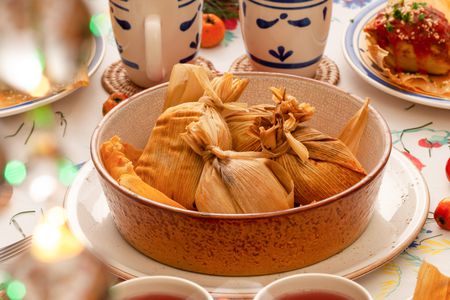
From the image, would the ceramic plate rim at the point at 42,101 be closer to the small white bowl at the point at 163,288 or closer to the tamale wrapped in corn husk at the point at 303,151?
the tamale wrapped in corn husk at the point at 303,151

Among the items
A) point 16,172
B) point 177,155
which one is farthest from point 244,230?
point 16,172

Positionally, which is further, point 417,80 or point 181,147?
point 417,80

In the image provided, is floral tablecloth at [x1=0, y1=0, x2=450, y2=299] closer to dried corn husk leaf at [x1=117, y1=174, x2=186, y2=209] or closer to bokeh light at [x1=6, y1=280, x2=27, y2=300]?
dried corn husk leaf at [x1=117, y1=174, x2=186, y2=209]

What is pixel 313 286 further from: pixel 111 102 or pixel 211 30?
pixel 211 30

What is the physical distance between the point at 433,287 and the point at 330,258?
0.34 ft

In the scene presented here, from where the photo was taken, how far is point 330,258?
0.59m

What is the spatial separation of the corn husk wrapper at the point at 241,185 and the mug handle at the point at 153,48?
0.97 feet

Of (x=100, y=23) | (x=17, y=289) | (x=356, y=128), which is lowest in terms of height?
(x=100, y=23)

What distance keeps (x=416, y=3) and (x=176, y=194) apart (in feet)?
1.62

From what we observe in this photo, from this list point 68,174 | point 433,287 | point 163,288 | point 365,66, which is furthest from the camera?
point 365,66

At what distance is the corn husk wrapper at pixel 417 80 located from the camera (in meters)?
0.87

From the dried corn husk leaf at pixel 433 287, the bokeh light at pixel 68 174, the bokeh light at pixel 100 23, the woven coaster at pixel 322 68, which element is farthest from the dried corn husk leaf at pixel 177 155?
the bokeh light at pixel 100 23

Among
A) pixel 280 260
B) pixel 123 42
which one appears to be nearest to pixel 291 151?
pixel 280 260

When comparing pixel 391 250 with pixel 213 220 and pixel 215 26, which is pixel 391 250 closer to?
pixel 213 220
